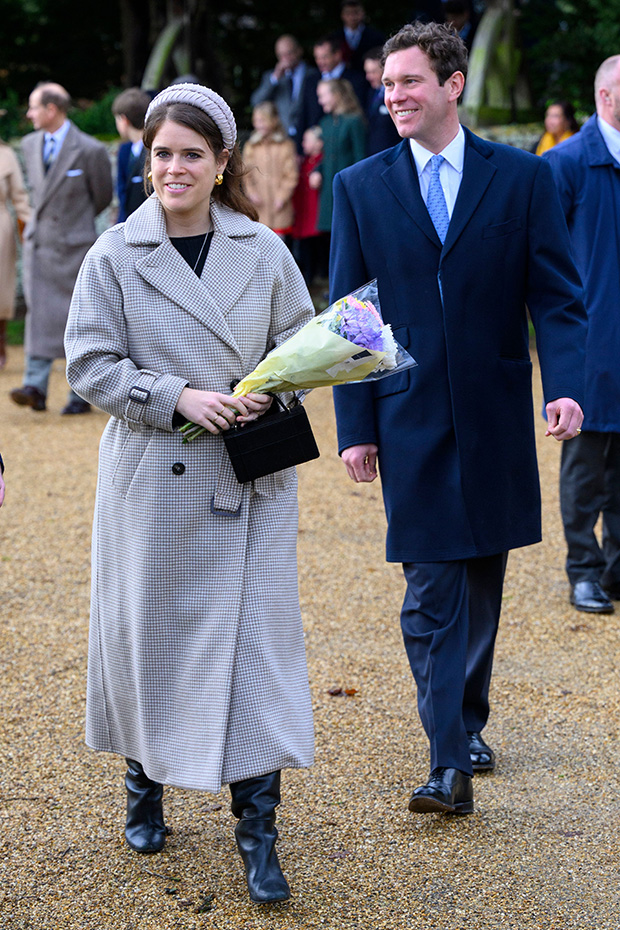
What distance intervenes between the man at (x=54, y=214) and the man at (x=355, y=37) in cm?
443

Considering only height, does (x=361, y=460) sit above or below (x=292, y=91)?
below

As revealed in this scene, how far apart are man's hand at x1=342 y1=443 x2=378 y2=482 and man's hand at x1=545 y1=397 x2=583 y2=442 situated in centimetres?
52

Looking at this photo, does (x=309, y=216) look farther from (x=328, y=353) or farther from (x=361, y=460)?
(x=328, y=353)

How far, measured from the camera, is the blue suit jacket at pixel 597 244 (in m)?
5.31

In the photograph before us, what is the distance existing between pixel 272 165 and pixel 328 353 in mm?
10372

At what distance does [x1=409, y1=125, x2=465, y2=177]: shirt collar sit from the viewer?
12.0 feet

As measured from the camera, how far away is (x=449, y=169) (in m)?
3.65

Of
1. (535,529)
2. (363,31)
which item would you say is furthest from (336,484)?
(363,31)

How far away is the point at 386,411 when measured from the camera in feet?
12.0

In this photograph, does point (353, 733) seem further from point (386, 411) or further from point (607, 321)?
point (607, 321)

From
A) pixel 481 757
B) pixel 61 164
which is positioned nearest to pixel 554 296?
pixel 481 757

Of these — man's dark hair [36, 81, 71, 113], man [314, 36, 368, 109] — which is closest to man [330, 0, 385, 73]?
man [314, 36, 368, 109]

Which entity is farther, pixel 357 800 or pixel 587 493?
pixel 587 493

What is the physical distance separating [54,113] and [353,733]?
6.77 m
